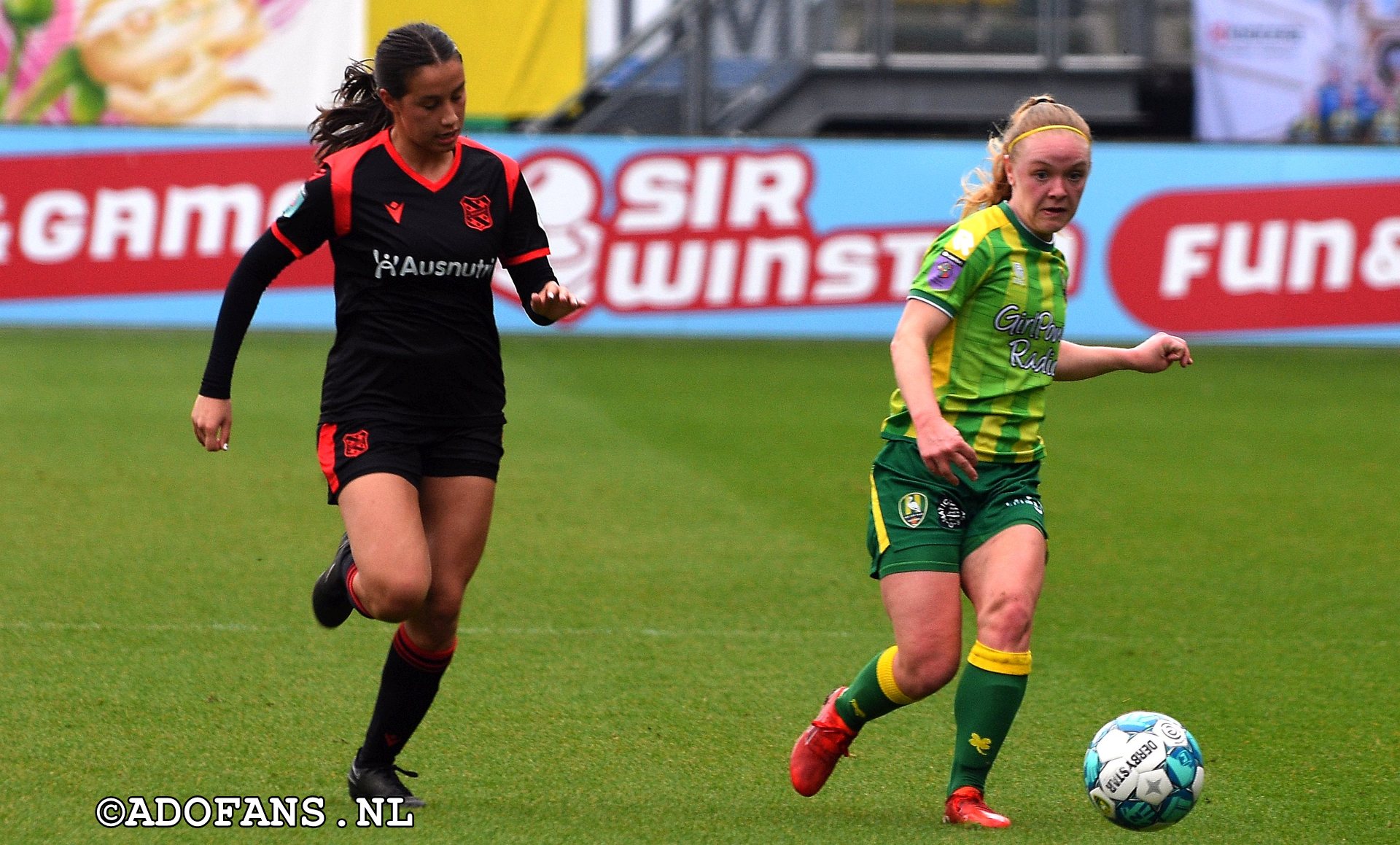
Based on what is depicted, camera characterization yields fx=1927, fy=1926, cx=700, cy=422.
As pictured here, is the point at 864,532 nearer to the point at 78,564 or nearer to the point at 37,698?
the point at 78,564

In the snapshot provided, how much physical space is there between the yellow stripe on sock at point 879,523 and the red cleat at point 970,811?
600mm

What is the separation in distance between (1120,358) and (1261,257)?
11976 millimetres

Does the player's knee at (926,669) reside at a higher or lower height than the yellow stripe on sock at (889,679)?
higher

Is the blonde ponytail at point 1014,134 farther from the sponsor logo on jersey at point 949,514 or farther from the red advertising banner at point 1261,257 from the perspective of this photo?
the red advertising banner at point 1261,257

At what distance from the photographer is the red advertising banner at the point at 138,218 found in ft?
51.7

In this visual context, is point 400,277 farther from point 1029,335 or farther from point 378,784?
point 1029,335

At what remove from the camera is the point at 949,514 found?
4609 mm

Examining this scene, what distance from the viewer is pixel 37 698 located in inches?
218

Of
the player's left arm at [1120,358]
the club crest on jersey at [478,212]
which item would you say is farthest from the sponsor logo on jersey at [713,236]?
the club crest on jersey at [478,212]

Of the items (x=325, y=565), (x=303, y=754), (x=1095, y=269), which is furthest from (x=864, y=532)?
(x=1095, y=269)

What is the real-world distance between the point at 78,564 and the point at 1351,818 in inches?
194

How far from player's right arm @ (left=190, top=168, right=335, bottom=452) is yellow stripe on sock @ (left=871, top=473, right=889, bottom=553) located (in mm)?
1456

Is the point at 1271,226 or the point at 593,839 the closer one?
the point at 593,839

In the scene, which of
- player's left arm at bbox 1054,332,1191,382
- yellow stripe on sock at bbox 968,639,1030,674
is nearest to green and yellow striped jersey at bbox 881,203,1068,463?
player's left arm at bbox 1054,332,1191,382
